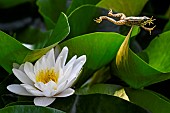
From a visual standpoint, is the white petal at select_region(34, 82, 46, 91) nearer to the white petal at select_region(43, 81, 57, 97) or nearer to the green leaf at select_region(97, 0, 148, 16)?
the white petal at select_region(43, 81, 57, 97)

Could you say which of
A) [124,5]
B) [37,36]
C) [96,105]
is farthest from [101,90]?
[37,36]

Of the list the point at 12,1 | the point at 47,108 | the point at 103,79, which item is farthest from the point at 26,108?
the point at 12,1

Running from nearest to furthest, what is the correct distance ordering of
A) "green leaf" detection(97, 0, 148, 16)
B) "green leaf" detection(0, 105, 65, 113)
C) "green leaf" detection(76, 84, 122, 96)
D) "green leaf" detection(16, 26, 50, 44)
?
"green leaf" detection(0, 105, 65, 113), "green leaf" detection(76, 84, 122, 96), "green leaf" detection(97, 0, 148, 16), "green leaf" detection(16, 26, 50, 44)

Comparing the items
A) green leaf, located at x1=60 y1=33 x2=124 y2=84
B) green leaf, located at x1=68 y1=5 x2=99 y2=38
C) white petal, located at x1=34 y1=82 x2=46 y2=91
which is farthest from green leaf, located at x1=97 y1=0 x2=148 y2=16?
white petal, located at x1=34 y1=82 x2=46 y2=91

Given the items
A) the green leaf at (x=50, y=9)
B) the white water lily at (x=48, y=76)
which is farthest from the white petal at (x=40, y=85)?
the green leaf at (x=50, y=9)

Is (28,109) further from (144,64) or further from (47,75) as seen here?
(144,64)
